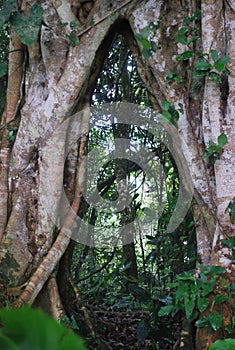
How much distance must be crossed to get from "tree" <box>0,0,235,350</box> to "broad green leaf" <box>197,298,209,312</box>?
20 centimetres

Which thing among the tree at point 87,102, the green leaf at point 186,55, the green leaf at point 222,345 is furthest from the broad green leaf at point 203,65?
the green leaf at point 222,345

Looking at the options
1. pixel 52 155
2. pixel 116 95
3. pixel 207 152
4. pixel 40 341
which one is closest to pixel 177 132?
pixel 207 152

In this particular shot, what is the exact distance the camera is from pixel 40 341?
33 centimetres

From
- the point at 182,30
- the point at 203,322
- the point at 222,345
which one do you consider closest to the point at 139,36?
the point at 182,30

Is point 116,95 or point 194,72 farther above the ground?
point 116,95

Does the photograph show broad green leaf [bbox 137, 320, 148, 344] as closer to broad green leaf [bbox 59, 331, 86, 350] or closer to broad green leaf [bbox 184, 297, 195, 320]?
broad green leaf [bbox 184, 297, 195, 320]

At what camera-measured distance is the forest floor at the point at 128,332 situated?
3145mm

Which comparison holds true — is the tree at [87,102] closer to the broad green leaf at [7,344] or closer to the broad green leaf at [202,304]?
the broad green leaf at [202,304]

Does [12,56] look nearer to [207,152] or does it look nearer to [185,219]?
[207,152]

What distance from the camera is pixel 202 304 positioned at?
2.33 m

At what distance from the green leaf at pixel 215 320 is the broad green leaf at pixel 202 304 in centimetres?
5

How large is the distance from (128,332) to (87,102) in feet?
5.78

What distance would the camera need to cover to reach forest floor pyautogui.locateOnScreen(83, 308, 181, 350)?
314 centimetres

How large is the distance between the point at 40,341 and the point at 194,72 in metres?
2.57
